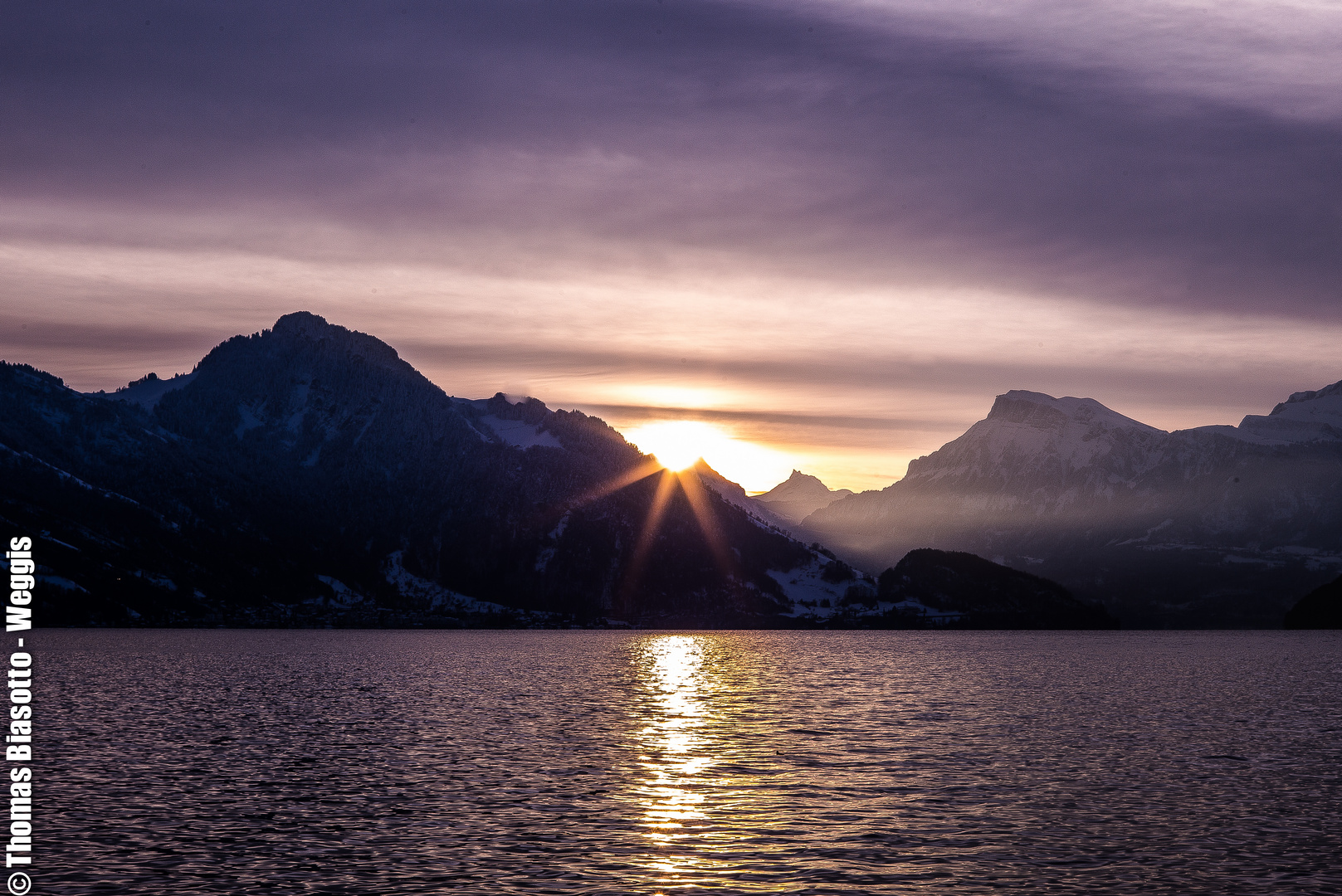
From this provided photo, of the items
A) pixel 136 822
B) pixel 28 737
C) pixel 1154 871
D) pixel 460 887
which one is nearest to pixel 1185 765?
pixel 1154 871

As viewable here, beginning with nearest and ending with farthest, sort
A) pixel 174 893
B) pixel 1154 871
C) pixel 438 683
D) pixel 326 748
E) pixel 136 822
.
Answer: pixel 174 893 < pixel 1154 871 < pixel 136 822 < pixel 326 748 < pixel 438 683

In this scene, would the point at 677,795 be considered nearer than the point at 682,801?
No

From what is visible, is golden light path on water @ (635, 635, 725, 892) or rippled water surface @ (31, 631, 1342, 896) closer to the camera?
rippled water surface @ (31, 631, 1342, 896)

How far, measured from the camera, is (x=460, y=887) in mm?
51188

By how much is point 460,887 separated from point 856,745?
59.1 meters

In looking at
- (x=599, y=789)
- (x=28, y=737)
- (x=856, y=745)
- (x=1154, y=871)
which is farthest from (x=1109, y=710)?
(x=28, y=737)

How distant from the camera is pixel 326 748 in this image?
10312cm

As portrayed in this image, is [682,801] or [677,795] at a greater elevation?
[682,801]

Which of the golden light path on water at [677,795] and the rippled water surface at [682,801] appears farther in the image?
the golden light path on water at [677,795]

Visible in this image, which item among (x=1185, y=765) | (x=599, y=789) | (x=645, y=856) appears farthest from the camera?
(x=1185, y=765)

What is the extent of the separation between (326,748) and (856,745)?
144 ft

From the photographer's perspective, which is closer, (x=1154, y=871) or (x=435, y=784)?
(x=1154, y=871)

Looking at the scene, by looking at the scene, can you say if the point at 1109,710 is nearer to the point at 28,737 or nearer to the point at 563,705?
the point at 563,705

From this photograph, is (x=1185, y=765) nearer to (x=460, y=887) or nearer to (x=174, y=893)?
(x=460, y=887)
